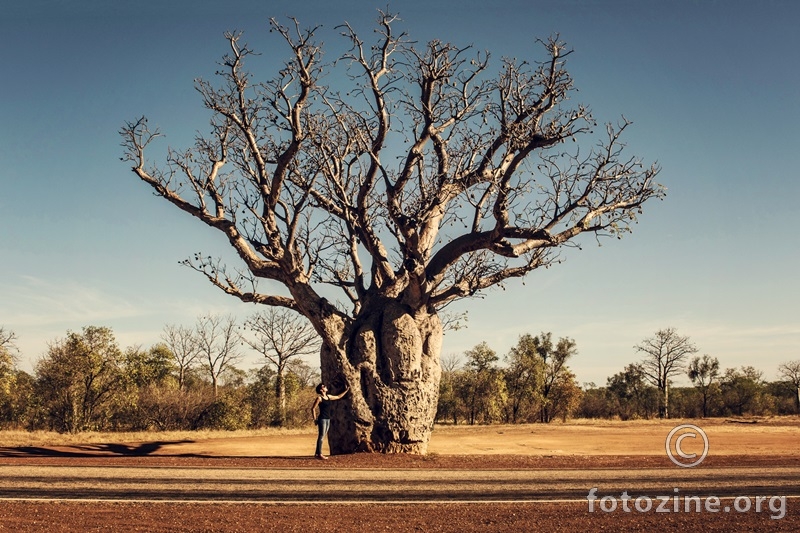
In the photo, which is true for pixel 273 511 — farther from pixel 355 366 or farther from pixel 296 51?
pixel 296 51

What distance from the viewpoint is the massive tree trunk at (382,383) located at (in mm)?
14031

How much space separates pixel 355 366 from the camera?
1434 centimetres

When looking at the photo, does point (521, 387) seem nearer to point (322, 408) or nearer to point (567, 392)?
point (567, 392)

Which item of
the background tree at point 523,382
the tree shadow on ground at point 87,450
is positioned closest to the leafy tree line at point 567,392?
the background tree at point 523,382

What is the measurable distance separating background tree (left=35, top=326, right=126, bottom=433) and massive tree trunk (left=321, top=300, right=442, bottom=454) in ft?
53.6

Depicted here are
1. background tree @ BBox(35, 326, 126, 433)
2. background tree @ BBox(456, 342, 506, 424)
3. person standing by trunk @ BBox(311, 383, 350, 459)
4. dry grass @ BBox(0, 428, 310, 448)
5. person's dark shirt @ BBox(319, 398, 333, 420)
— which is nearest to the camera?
person standing by trunk @ BBox(311, 383, 350, 459)

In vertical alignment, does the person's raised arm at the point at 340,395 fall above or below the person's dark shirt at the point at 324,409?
above

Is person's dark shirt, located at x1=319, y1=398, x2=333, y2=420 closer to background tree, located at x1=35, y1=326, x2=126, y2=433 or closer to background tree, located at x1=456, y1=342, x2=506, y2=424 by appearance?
background tree, located at x1=35, y1=326, x2=126, y2=433

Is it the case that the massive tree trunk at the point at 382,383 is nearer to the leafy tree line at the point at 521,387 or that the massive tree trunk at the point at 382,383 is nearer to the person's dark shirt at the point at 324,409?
the person's dark shirt at the point at 324,409

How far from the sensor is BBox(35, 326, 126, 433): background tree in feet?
86.0

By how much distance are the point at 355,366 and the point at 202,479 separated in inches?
201

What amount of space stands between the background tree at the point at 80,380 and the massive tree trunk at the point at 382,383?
1635 centimetres

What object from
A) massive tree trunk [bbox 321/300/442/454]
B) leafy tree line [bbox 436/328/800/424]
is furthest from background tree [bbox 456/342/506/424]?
massive tree trunk [bbox 321/300/442/454]

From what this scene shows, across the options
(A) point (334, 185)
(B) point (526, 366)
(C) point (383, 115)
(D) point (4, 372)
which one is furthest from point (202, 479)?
(B) point (526, 366)
